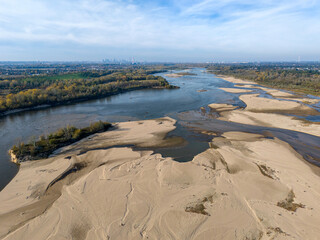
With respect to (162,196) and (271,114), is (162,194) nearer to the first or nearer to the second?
(162,196)

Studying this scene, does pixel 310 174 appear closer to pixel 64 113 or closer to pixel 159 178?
pixel 159 178

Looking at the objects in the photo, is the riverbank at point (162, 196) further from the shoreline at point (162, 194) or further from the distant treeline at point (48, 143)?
the distant treeline at point (48, 143)

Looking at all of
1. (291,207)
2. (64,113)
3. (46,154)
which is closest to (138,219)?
(291,207)

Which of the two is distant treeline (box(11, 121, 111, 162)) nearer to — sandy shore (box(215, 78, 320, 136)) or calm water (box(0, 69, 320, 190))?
calm water (box(0, 69, 320, 190))

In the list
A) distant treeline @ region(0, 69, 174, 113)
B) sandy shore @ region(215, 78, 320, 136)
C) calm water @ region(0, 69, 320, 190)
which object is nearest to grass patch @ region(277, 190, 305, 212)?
calm water @ region(0, 69, 320, 190)

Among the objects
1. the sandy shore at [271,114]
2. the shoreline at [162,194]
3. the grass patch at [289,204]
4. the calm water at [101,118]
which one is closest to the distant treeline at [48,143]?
the shoreline at [162,194]
